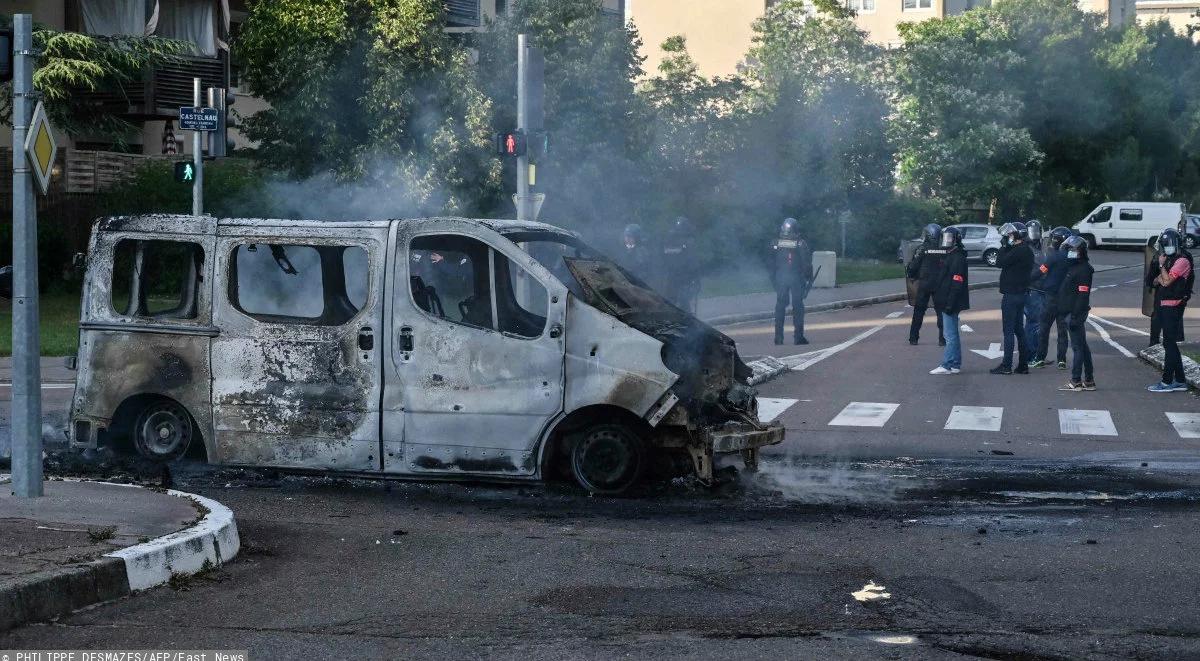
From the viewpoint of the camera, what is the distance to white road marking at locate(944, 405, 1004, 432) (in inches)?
548

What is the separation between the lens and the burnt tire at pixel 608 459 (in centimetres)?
971

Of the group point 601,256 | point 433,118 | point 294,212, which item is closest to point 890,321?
point 433,118

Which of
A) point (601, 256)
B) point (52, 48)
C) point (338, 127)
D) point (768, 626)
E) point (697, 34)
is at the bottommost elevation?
point (768, 626)

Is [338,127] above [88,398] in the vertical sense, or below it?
above

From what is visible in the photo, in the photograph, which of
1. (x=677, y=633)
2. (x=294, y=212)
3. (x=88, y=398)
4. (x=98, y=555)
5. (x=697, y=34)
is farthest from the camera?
(x=697, y=34)

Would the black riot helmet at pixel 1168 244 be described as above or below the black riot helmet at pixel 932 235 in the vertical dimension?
below

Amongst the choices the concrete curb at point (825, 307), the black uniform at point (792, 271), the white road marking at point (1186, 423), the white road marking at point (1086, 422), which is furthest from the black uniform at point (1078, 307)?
the concrete curb at point (825, 307)

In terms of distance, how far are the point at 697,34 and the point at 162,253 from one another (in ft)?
133

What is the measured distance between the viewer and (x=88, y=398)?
1038cm

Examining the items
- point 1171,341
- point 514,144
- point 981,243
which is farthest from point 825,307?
point 981,243

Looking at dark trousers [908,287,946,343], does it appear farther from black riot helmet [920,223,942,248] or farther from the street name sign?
the street name sign

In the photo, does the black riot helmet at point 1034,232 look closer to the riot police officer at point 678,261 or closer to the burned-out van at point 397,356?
the riot police officer at point 678,261

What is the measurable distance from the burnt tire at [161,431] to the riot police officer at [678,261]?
36.0 ft

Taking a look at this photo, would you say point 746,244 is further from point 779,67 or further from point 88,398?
point 88,398
